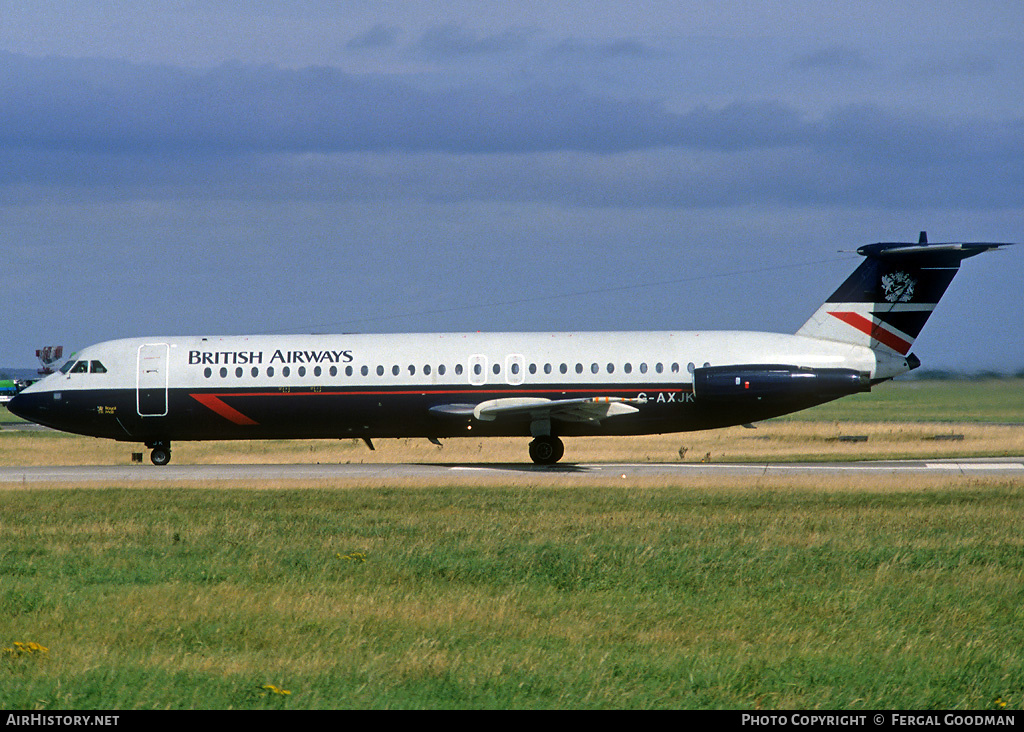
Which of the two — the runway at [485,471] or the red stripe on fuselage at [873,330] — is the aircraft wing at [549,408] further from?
the red stripe on fuselage at [873,330]

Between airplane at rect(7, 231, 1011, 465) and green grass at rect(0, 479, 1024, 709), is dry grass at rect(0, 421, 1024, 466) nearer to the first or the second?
airplane at rect(7, 231, 1011, 465)

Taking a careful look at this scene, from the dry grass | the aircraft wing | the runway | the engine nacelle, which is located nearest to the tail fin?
the engine nacelle

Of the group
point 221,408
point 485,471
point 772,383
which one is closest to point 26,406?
point 221,408

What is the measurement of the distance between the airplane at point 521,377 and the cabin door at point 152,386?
0.03 m

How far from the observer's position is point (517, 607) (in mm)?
12445

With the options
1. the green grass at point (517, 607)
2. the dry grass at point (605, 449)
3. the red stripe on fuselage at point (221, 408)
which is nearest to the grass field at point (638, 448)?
the dry grass at point (605, 449)

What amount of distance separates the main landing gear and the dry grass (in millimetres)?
5037

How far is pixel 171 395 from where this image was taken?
3316 centimetres

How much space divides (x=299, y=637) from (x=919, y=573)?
7.76 meters

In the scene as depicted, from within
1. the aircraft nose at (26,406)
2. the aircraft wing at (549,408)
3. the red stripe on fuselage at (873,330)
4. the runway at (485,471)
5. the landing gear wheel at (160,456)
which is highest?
the red stripe on fuselage at (873,330)

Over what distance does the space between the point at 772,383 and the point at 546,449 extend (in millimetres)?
6636

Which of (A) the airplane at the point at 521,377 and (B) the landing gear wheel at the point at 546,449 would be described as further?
(B) the landing gear wheel at the point at 546,449

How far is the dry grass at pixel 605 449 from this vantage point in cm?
3944

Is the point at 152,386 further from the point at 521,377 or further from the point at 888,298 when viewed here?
the point at 888,298
